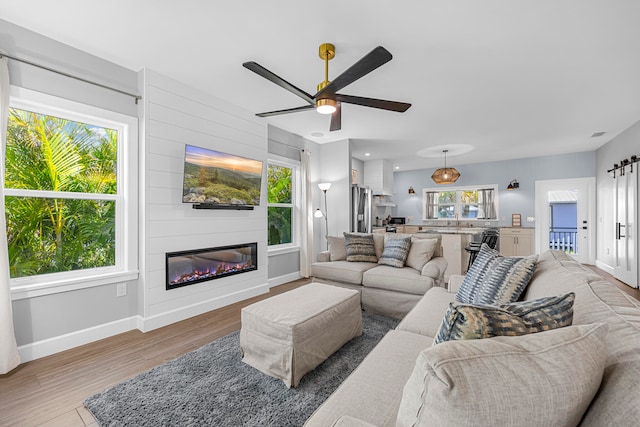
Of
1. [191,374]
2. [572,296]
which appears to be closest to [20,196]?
[191,374]

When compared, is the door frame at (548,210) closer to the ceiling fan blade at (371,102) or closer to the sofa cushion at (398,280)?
the sofa cushion at (398,280)

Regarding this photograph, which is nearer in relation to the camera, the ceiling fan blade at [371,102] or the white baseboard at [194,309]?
the ceiling fan blade at [371,102]

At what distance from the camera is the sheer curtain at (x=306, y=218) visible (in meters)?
5.09

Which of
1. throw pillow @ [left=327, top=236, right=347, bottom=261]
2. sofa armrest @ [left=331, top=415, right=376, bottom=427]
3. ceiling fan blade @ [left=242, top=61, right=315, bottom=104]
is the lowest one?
sofa armrest @ [left=331, top=415, right=376, bottom=427]

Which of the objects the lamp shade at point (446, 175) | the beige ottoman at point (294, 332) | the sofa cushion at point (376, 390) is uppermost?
the lamp shade at point (446, 175)

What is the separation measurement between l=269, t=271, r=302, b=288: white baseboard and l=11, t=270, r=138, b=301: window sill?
6.68ft

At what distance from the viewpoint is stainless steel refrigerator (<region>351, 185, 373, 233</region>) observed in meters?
5.51

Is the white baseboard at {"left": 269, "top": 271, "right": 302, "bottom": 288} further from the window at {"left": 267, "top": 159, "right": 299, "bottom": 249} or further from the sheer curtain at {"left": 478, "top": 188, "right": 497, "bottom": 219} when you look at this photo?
the sheer curtain at {"left": 478, "top": 188, "right": 497, "bottom": 219}

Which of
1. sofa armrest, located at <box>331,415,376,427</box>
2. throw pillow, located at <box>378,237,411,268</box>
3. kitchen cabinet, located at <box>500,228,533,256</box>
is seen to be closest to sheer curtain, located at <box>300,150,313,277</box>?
throw pillow, located at <box>378,237,411,268</box>

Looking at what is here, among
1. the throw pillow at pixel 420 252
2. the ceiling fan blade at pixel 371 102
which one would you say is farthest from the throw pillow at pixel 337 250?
the ceiling fan blade at pixel 371 102

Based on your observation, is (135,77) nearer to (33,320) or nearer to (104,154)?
(104,154)

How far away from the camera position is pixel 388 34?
7.57 ft

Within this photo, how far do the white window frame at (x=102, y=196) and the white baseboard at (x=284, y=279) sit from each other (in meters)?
2.04

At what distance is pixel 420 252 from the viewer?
11.2 feet
